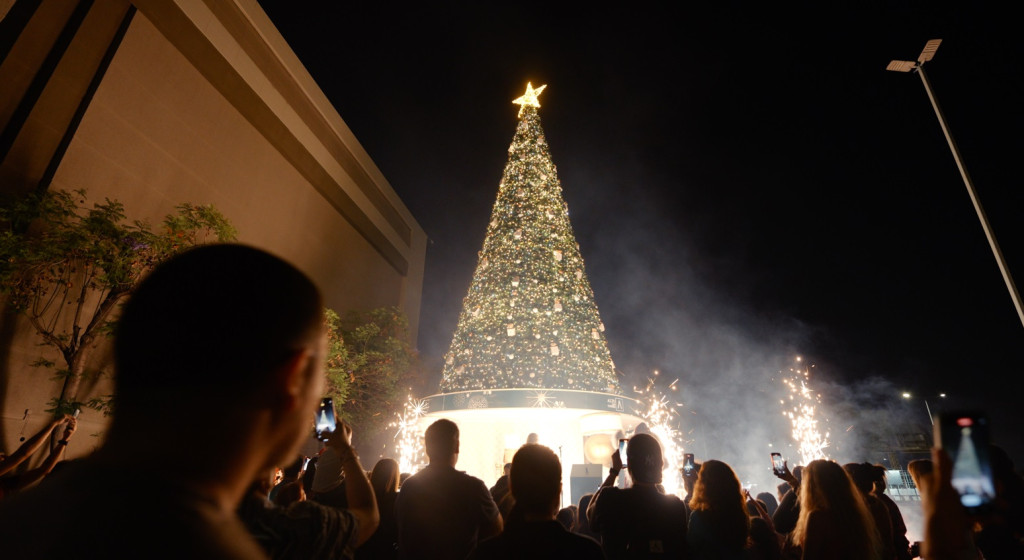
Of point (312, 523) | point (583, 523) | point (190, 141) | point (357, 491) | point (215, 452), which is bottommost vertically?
point (583, 523)

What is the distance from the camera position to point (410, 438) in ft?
64.8

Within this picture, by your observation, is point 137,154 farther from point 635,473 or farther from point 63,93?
point 635,473

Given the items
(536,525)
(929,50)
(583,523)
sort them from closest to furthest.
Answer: (536,525) < (583,523) < (929,50)

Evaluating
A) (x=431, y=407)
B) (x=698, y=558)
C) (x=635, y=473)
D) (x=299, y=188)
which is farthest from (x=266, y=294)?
(x=299, y=188)

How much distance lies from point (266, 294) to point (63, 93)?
1480cm

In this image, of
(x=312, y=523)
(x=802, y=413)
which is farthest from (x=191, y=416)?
(x=802, y=413)

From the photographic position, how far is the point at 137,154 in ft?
40.2

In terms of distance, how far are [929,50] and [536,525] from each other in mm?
13547

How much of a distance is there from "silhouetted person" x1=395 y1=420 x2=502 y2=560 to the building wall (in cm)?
1108

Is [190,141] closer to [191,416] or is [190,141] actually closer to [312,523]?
[312,523]

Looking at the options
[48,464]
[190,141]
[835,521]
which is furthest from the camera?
[190,141]

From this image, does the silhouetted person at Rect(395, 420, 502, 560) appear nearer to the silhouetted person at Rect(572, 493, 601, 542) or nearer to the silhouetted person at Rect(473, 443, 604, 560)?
the silhouetted person at Rect(473, 443, 604, 560)

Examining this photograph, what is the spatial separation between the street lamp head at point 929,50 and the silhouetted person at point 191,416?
13.8 meters

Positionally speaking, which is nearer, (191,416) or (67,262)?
(191,416)
